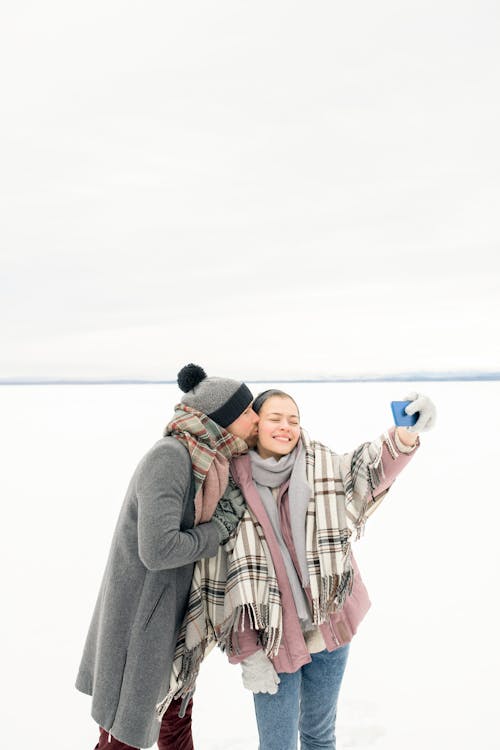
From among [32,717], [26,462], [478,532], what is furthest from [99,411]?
[32,717]

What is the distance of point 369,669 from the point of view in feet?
9.29

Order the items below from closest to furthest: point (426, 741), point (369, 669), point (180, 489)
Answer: point (180, 489) → point (426, 741) → point (369, 669)

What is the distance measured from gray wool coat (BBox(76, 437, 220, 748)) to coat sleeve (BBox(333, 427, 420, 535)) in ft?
1.26

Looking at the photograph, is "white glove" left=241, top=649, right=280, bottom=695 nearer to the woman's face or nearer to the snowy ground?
the woman's face

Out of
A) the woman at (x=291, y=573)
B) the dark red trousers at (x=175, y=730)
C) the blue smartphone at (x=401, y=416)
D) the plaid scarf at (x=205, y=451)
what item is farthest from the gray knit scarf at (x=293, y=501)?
the dark red trousers at (x=175, y=730)

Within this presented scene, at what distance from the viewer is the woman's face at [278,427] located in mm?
1678

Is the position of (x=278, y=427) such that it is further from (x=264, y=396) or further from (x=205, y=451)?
(x=205, y=451)

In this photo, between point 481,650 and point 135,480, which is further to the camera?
point 481,650

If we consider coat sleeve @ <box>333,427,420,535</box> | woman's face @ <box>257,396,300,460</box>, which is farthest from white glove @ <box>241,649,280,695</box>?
woman's face @ <box>257,396,300,460</box>

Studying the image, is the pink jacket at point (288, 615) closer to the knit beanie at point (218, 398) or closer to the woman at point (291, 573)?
the woman at point (291, 573)

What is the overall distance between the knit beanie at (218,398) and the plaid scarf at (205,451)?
0.10ft

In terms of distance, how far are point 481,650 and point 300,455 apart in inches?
77.6

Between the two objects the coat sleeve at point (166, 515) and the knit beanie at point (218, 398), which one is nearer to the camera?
the coat sleeve at point (166, 515)

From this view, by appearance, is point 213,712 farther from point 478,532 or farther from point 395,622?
point 478,532
